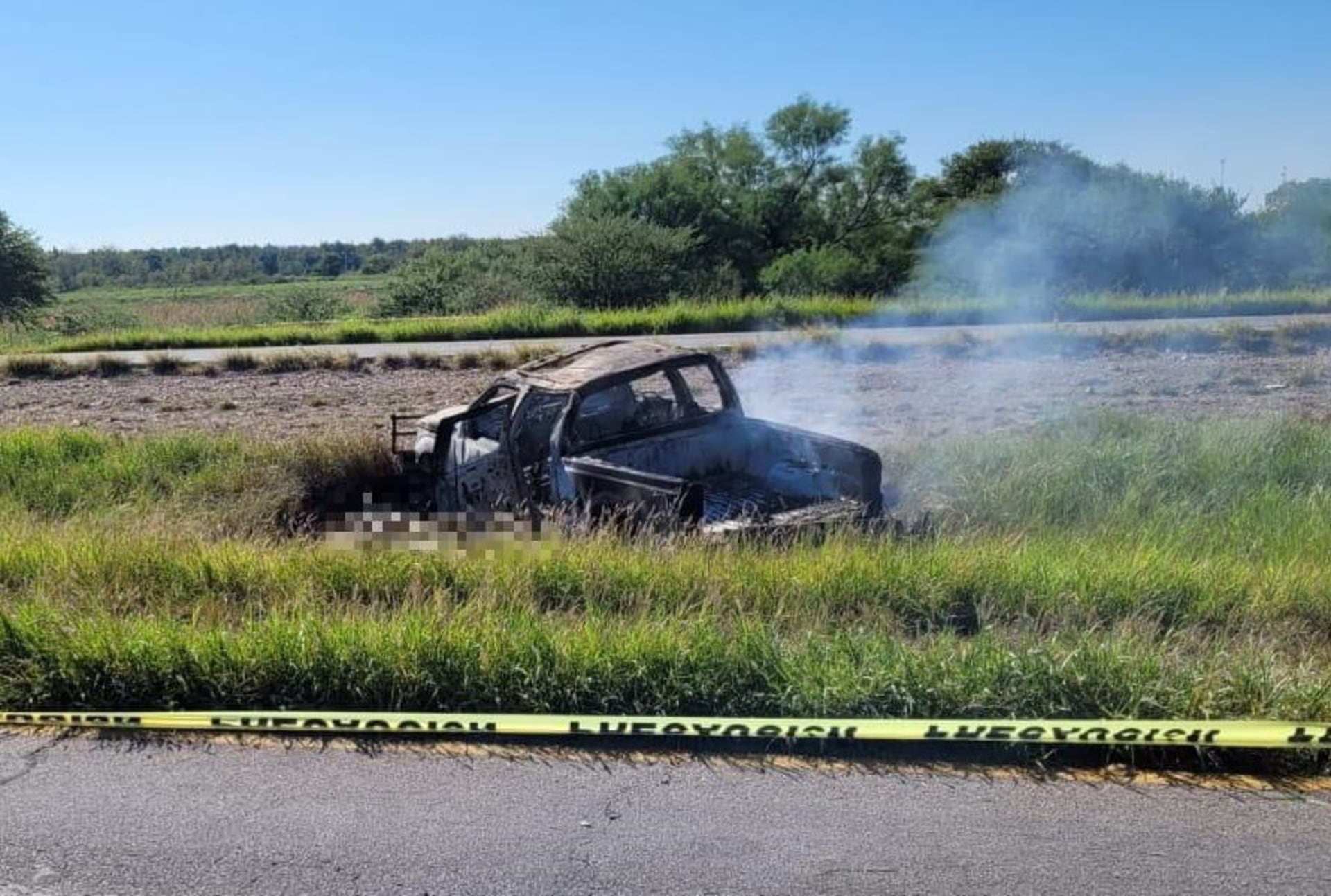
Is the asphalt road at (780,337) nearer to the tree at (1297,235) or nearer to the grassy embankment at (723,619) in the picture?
the tree at (1297,235)

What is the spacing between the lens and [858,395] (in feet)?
43.8

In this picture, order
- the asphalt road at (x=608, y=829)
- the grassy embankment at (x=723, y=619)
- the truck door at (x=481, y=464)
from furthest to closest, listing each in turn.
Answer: the truck door at (x=481, y=464), the grassy embankment at (x=723, y=619), the asphalt road at (x=608, y=829)

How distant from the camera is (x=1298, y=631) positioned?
4809 millimetres

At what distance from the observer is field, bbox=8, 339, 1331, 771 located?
13.5 ft

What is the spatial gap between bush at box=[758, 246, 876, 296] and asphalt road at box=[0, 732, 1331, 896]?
33.7 metres

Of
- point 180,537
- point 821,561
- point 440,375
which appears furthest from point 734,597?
point 440,375

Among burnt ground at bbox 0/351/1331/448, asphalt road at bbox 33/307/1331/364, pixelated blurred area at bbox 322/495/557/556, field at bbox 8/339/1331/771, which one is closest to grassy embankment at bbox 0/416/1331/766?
field at bbox 8/339/1331/771

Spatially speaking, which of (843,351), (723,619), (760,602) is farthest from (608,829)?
(843,351)

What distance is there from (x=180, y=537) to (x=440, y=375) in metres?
10.5

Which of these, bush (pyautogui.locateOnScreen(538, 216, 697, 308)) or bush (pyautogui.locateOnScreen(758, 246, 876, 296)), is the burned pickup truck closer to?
bush (pyautogui.locateOnScreen(538, 216, 697, 308))

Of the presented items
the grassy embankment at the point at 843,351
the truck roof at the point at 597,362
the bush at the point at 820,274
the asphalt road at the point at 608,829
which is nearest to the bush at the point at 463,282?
the bush at the point at 820,274

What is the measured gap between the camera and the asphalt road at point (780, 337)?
17500 millimetres

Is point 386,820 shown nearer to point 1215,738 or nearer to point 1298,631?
point 1215,738

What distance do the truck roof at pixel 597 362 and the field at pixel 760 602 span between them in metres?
1.78
